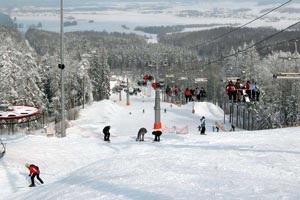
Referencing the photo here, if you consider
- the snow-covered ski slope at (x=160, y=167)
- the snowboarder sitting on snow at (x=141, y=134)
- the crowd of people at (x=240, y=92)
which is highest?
the crowd of people at (x=240, y=92)

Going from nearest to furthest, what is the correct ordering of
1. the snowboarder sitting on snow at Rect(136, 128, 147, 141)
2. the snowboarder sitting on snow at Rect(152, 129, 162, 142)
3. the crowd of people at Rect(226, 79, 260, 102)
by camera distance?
1. the snowboarder sitting on snow at Rect(152, 129, 162, 142)
2. the snowboarder sitting on snow at Rect(136, 128, 147, 141)
3. the crowd of people at Rect(226, 79, 260, 102)

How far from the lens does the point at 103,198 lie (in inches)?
501

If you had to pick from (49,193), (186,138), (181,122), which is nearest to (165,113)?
(181,122)

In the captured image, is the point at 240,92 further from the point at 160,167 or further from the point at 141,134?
the point at 160,167

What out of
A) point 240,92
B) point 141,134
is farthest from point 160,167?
point 240,92

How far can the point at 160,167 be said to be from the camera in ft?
54.9

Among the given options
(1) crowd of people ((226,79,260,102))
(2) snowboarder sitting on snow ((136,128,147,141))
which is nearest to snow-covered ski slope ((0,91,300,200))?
(2) snowboarder sitting on snow ((136,128,147,141))

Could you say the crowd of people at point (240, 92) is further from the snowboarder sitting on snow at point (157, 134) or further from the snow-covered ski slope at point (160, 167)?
the snowboarder sitting on snow at point (157, 134)

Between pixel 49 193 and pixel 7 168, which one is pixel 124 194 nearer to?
pixel 49 193

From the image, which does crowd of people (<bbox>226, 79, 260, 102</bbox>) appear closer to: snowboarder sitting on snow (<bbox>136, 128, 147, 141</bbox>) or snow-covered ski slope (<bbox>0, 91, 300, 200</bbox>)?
snow-covered ski slope (<bbox>0, 91, 300, 200</bbox>)

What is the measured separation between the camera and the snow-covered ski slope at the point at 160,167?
43.0 ft

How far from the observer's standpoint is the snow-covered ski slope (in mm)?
13102

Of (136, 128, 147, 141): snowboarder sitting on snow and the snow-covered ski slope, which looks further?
(136, 128, 147, 141): snowboarder sitting on snow

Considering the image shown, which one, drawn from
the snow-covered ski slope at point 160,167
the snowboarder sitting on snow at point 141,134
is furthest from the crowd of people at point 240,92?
the snowboarder sitting on snow at point 141,134
